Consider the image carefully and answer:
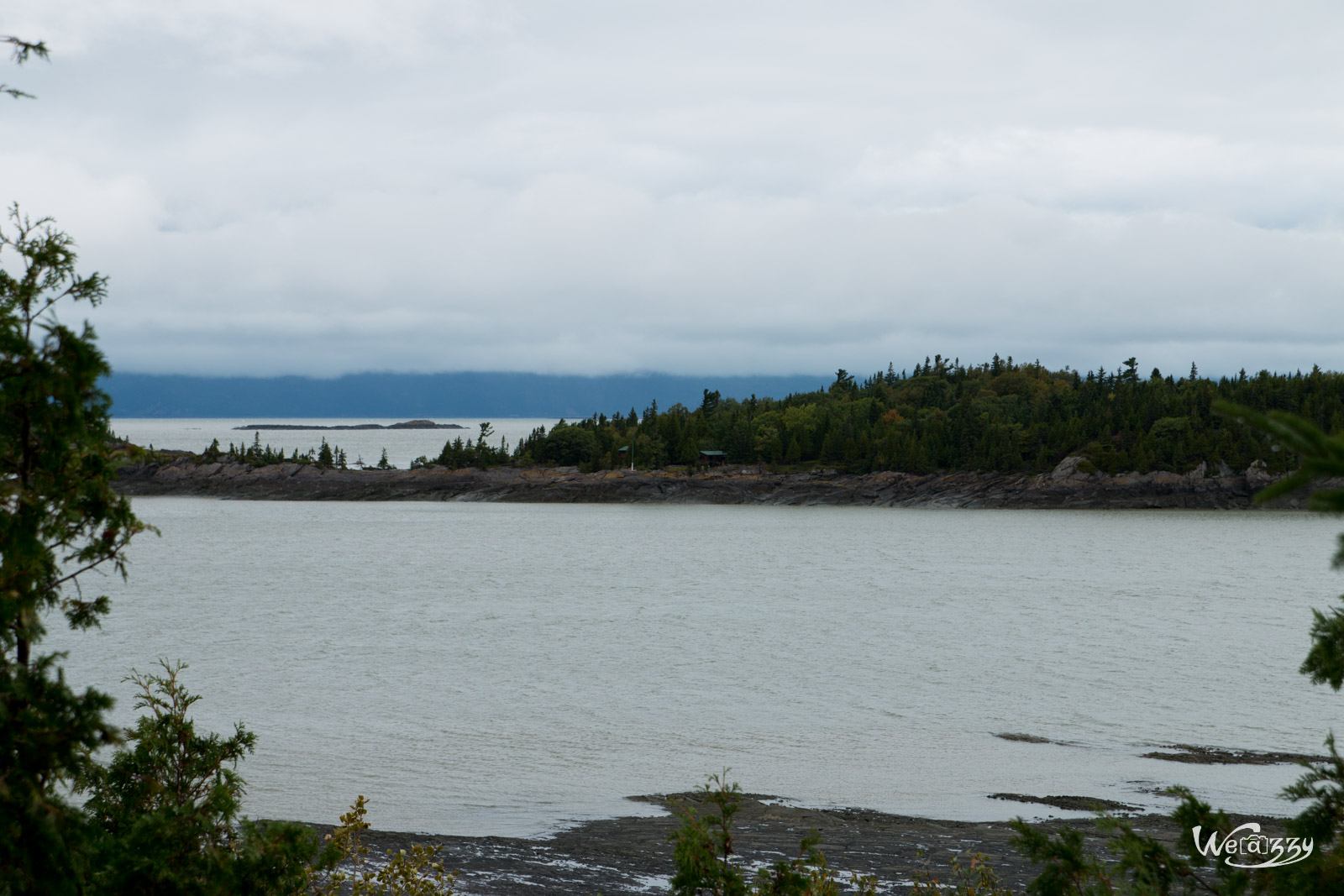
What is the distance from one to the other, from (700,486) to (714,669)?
92048 mm

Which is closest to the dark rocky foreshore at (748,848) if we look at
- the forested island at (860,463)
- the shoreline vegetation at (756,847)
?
the shoreline vegetation at (756,847)

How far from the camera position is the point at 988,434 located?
5212 inches

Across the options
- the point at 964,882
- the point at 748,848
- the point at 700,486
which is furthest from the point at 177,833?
the point at 700,486

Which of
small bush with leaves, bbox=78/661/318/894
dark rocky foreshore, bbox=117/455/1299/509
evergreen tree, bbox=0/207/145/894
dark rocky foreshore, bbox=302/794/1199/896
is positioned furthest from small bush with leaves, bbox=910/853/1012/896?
dark rocky foreshore, bbox=117/455/1299/509

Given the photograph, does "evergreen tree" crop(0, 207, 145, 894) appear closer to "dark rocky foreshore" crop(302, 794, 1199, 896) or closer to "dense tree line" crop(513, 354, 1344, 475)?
"dark rocky foreshore" crop(302, 794, 1199, 896)

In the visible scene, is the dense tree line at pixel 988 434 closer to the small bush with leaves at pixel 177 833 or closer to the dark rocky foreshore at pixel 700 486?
the dark rocky foreshore at pixel 700 486

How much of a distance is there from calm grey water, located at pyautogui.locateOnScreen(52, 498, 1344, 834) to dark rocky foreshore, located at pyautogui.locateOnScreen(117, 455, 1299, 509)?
45.6 metres

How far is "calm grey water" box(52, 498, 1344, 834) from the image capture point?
19.5 m

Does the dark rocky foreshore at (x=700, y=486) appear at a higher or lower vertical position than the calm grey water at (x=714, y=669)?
higher

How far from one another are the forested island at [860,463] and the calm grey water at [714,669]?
47.5 metres

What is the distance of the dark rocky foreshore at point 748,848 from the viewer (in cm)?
1280

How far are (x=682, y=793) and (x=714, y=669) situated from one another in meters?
13.8

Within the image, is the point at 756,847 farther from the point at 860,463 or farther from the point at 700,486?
the point at 860,463

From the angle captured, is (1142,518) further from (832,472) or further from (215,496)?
(215,496)
